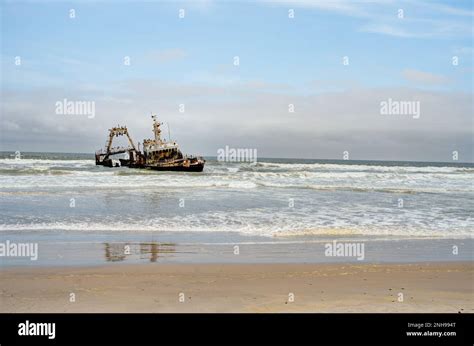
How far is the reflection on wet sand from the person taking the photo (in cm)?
879

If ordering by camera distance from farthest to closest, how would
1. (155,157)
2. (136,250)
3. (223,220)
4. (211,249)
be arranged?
(155,157), (223,220), (211,249), (136,250)

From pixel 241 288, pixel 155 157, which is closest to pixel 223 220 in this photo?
pixel 241 288

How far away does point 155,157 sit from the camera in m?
47.7

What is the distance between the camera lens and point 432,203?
65.3ft

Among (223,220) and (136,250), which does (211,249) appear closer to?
(136,250)

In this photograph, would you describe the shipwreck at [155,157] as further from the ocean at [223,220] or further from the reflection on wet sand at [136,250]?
the reflection on wet sand at [136,250]

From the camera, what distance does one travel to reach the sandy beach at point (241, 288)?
5.89 metres

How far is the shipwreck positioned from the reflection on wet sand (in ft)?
114

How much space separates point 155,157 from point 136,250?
38.9m

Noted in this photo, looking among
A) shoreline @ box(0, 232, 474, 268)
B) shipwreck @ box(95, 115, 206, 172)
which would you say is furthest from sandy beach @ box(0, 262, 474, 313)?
shipwreck @ box(95, 115, 206, 172)

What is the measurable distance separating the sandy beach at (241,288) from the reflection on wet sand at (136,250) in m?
0.65

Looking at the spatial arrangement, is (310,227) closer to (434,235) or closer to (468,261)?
(434,235)

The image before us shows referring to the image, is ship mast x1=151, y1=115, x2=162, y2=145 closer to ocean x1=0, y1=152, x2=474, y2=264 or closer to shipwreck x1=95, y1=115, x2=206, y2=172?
shipwreck x1=95, y1=115, x2=206, y2=172

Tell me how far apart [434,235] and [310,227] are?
3196 mm
